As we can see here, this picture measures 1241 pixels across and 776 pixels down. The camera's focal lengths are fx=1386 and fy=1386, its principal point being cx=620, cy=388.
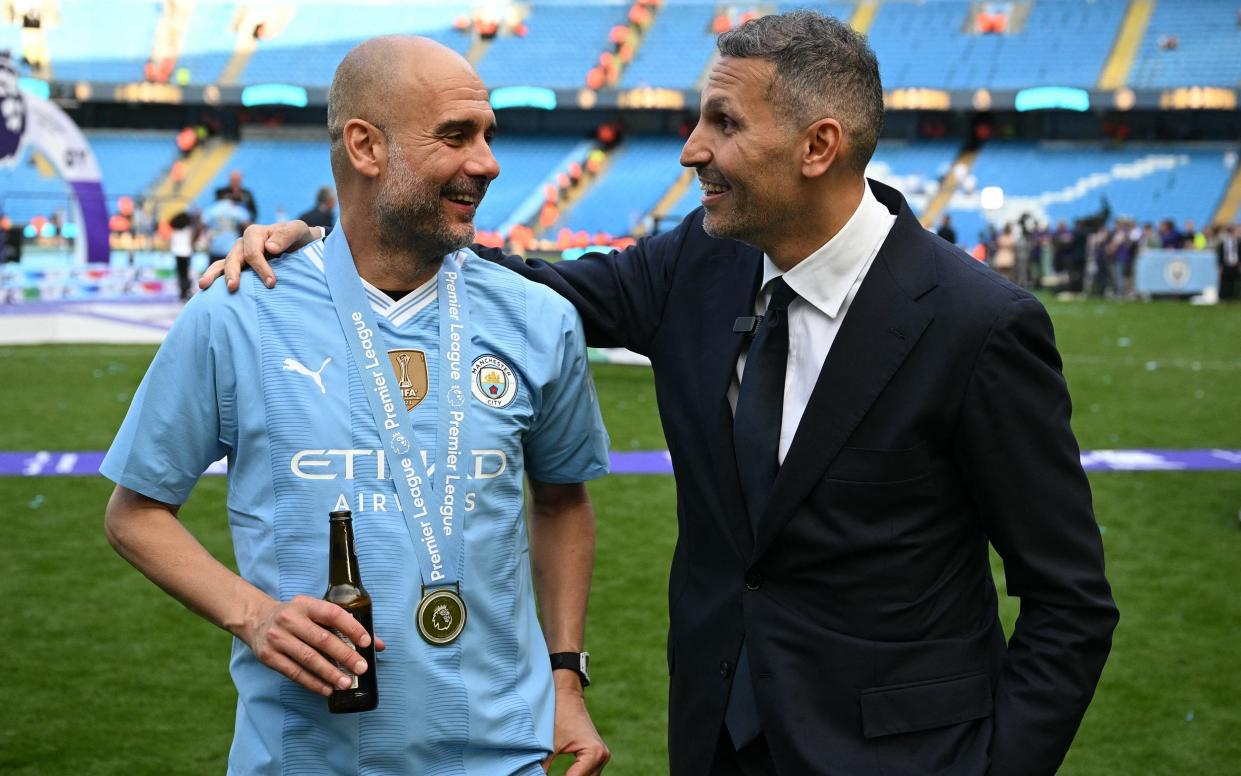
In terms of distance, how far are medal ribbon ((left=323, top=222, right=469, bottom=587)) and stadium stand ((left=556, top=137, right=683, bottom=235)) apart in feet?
115

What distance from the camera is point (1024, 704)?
2.28 metres

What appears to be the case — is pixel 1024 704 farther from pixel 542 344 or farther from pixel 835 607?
pixel 542 344

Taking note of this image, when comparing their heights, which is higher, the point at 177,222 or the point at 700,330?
the point at 700,330

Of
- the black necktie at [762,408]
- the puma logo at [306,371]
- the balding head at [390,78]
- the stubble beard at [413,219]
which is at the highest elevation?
the balding head at [390,78]

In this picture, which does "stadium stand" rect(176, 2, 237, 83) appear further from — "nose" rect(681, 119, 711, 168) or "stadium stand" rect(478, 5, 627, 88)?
"nose" rect(681, 119, 711, 168)

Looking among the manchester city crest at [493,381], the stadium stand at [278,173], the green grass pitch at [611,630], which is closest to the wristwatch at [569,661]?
the manchester city crest at [493,381]

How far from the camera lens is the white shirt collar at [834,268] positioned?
2.45 m

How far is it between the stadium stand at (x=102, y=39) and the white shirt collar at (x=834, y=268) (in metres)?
45.6

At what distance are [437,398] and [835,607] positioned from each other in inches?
29.7

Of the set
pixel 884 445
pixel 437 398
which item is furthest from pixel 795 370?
pixel 437 398

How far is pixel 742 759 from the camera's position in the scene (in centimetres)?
245

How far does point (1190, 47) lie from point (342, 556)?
42.9m

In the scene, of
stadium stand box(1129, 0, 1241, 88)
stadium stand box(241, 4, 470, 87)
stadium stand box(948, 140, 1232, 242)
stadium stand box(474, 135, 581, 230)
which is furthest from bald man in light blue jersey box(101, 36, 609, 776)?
stadium stand box(241, 4, 470, 87)

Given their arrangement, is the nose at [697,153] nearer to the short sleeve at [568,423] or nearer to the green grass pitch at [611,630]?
the short sleeve at [568,423]
